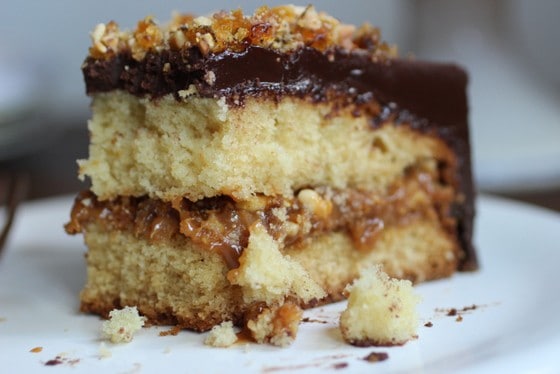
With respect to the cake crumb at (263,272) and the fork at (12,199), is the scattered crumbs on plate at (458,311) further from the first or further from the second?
the fork at (12,199)

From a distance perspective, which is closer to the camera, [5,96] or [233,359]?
[233,359]

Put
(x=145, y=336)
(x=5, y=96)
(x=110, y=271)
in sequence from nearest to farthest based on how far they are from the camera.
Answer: (x=145, y=336), (x=110, y=271), (x=5, y=96)

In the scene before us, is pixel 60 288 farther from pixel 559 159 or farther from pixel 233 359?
pixel 559 159

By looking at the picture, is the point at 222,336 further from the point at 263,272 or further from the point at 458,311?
the point at 458,311

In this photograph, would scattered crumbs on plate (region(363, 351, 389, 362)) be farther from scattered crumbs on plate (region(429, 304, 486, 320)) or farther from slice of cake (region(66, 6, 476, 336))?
scattered crumbs on plate (region(429, 304, 486, 320))

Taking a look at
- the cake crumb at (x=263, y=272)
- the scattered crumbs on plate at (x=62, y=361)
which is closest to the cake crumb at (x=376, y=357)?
the cake crumb at (x=263, y=272)

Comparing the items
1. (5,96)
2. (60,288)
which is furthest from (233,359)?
(5,96)
